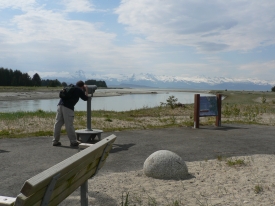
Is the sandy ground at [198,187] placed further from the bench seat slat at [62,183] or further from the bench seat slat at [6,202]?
the bench seat slat at [6,202]

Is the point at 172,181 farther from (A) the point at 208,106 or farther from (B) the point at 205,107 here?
(A) the point at 208,106

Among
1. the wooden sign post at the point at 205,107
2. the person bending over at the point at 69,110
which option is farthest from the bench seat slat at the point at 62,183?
the wooden sign post at the point at 205,107

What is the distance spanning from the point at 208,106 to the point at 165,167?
25.6 feet

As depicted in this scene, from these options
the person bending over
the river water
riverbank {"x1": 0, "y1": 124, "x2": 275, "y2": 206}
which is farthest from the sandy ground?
the river water

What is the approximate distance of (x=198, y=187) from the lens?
512 centimetres

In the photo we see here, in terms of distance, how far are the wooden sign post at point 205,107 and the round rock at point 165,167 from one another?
7003 millimetres

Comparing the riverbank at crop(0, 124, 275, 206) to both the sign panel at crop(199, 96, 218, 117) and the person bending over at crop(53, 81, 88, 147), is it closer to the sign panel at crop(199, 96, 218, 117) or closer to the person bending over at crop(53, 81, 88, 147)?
the person bending over at crop(53, 81, 88, 147)

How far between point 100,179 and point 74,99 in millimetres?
3159

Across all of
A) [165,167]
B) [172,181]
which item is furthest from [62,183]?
[165,167]

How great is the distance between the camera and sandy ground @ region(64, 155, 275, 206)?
450cm

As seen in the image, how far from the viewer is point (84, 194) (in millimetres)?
3805

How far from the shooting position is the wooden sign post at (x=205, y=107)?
1266 cm

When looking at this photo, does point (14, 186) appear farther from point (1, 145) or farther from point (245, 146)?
point (245, 146)

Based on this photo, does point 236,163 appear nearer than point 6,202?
No
